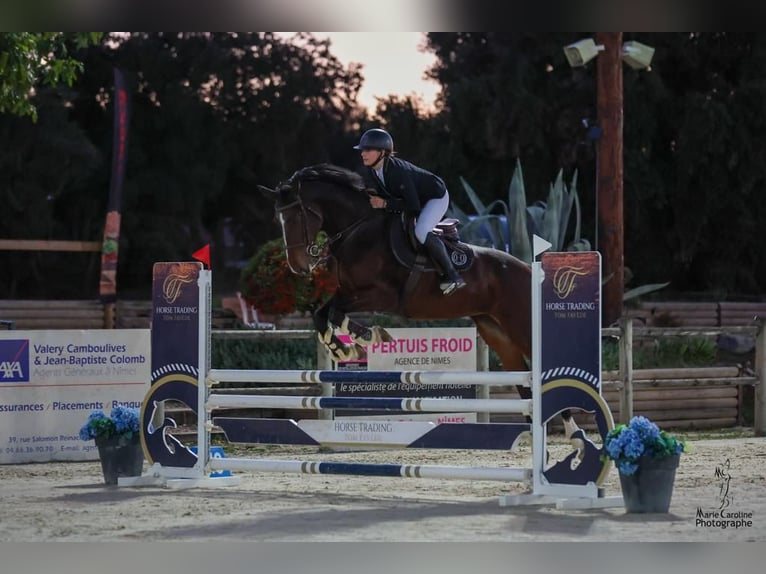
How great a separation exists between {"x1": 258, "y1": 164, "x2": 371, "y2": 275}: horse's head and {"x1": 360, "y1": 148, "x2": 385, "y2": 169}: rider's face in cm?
30

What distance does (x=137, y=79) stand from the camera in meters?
21.1

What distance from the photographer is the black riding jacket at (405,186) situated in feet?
20.9

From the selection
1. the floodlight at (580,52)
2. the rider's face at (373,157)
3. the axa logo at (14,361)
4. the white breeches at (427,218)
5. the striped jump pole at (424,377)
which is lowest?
the striped jump pole at (424,377)

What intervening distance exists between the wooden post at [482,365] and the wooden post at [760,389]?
8.13 ft

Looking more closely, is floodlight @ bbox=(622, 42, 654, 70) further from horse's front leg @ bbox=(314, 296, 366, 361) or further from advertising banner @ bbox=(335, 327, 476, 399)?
horse's front leg @ bbox=(314, 296, 366, 361)

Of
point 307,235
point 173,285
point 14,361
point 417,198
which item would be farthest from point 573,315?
point 14,361

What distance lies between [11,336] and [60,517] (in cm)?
325

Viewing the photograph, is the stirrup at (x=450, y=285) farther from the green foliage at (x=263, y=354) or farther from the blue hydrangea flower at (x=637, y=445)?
the green foliage at (x=263, y=354)

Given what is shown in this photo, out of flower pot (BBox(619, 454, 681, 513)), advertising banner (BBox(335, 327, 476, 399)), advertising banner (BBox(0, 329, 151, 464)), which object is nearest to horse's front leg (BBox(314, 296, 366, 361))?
flower pot (BBox(619, 454, 681, 513))

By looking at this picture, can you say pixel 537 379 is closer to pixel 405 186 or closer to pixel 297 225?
pixel 405 186

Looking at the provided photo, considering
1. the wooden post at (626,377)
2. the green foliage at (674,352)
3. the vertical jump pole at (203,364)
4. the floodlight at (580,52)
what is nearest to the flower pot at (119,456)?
the vertical jump pole at (203,364)

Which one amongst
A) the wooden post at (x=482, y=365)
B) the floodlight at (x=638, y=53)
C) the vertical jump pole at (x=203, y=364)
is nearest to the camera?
the vertical jump pole at (x=203, y=364)

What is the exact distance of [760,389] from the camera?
995cm

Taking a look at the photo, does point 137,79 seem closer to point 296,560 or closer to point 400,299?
point 400,299
